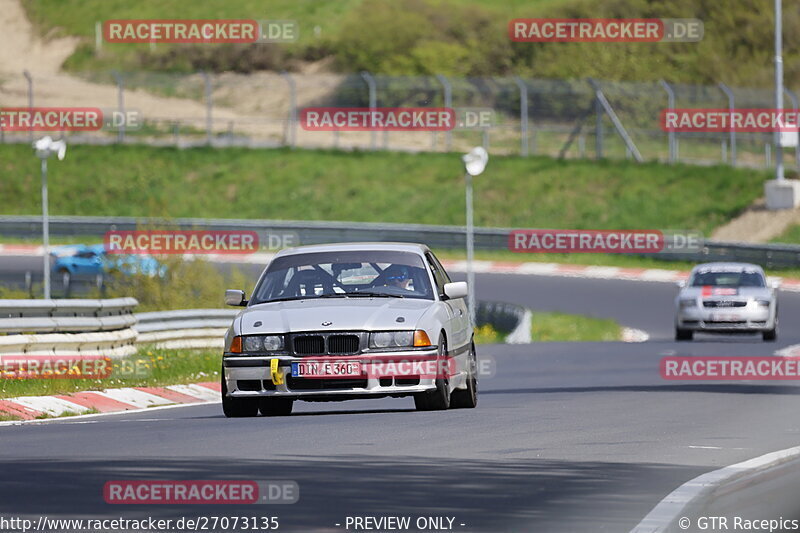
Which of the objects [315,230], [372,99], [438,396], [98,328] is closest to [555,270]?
[315,230]

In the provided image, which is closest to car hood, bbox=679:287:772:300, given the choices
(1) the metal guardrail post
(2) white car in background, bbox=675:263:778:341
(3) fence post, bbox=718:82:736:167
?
(2) white car in background, bbox=675:263:778:341

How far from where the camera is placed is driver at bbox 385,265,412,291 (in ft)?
50.4

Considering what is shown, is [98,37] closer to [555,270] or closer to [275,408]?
[555,270]

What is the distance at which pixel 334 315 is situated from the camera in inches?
561

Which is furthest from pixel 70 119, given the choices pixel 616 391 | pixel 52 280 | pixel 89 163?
pixel 616 391

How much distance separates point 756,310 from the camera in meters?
29.4

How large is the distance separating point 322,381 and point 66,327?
23.4 feet

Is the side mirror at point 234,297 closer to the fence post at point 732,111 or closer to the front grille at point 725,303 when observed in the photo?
the front grille at point 725,303

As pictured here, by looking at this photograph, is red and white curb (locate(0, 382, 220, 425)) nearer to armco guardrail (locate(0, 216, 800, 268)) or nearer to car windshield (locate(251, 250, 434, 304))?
car windshield (locate(251, 250, 434, 304))

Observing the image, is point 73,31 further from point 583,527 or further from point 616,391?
point 583,527

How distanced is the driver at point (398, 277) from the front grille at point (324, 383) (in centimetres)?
142

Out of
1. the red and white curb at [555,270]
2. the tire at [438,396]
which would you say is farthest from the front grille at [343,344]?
the red and white curb at [555,270]

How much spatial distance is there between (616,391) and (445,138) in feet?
144

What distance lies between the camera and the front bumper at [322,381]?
14.1m
